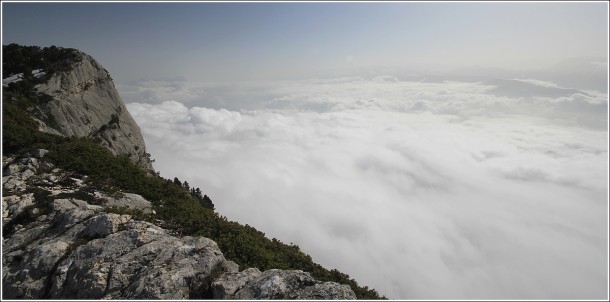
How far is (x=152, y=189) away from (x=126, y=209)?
386 cm

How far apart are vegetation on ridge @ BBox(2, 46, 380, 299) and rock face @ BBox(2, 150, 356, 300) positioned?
7.80 feet

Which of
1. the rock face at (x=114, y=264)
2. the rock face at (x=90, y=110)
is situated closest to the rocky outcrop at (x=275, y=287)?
the rock face at (x=114, y=264)

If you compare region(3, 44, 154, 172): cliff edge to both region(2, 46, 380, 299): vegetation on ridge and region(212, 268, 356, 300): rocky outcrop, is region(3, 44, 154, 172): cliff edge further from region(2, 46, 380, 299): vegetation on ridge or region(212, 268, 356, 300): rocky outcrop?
region(212, 268, 356, 300): rocky outcrop

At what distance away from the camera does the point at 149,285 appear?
1025 cm

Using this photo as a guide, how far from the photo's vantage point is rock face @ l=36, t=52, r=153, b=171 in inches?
1256

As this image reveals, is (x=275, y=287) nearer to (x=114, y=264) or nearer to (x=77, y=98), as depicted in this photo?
(x=114, y=264)

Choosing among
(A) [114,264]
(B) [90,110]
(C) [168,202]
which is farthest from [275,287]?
(B) [90,110]

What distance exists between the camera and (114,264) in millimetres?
11070

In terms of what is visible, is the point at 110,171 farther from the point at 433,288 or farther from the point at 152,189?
the point at 433,288

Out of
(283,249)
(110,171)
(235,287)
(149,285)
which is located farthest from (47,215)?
(283,249)

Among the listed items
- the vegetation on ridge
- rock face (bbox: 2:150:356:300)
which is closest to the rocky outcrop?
rock face (bbox: 2:150:356:300)

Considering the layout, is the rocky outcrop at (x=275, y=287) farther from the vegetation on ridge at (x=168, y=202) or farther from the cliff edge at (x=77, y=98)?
the cliff edge at (x=77, y=98)

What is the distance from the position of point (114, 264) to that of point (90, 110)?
33572 millimetres

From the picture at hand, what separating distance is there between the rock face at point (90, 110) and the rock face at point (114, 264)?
62.2ft
